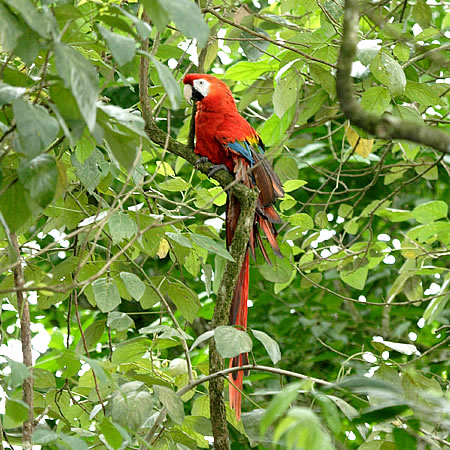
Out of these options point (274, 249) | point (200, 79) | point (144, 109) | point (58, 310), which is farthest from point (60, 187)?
point (58, 310)

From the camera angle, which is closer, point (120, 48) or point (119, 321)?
point (120, 48)

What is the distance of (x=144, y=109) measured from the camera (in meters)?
1.03

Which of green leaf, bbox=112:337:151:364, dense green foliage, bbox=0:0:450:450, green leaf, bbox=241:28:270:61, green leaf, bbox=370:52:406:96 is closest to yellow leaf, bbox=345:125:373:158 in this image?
dense green foliage, bbox=0:0:450:450

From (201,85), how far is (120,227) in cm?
95

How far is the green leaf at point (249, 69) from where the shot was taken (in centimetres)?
135

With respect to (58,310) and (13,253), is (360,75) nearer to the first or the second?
(13,253)

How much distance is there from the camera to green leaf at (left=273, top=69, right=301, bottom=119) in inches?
42.9

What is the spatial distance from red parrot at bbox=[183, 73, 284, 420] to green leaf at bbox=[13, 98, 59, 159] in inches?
35.1

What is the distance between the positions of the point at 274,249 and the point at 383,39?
0.48 metres

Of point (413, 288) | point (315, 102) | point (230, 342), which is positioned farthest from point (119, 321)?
point (413, 288)

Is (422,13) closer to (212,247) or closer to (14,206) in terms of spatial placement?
(212,247)

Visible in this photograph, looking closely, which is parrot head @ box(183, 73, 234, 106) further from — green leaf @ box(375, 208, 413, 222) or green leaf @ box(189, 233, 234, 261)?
green leaf @ box(189, 233, 234, 261)

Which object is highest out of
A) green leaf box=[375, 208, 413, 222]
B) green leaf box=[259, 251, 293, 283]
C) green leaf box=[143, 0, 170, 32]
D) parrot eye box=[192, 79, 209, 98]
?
green leaf box=[143, 0, 170, 32]

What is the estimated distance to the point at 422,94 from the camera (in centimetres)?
111
